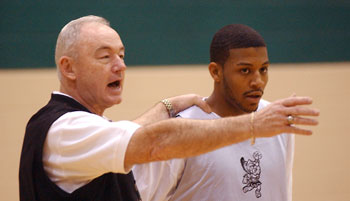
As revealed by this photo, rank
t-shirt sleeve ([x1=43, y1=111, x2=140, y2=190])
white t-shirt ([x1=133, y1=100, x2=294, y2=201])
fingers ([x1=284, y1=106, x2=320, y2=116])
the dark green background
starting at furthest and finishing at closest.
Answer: the dark green background, white t-shirt ([x1=133, y1=100, x2=294, y2=201]), t-shirt sleeve ([x1=43, y1=111, x2=140, y2=190]), fingers ([x1=284, y1=106, x2=320, y2=116])

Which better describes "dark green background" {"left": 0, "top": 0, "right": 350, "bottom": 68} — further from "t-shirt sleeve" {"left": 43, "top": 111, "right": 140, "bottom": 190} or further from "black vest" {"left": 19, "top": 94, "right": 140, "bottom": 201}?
"t-shirt sleeve" {"left": 43, "top": 111, "right": 140, "bottom": 190}

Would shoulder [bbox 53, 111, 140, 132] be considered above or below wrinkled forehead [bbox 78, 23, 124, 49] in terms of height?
below

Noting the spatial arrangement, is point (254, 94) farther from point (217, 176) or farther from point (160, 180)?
point (160, 180)

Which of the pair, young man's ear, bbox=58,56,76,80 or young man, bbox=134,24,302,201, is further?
young man, bbox=134,24,302,201

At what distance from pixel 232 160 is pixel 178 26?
1667mm

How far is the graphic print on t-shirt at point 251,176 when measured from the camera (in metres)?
2.13

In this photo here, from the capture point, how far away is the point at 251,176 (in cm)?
214

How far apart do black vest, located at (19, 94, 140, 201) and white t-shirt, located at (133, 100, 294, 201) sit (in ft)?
1.09

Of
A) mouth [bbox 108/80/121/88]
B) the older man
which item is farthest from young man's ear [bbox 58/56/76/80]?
mouth [bbox 108/80/121/88]

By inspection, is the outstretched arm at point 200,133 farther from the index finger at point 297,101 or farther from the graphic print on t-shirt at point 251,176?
the graphic print on t-shirt at point 251,176

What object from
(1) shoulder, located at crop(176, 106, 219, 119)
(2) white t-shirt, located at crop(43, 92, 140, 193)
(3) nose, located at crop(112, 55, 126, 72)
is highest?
(3) nose, located at crop(112, 55, 126, 72)

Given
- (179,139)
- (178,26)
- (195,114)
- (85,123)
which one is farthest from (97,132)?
(178,26)

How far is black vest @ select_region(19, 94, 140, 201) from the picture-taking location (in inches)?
67.7

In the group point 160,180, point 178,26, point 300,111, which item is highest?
point 178,26
